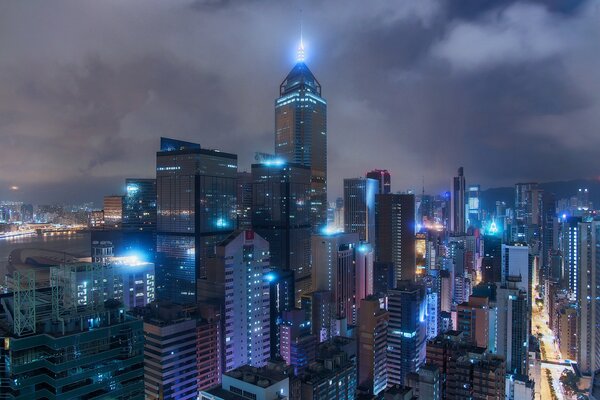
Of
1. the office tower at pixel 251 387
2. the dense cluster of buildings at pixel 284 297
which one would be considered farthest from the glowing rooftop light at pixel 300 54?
the office tower at pixel 251 387

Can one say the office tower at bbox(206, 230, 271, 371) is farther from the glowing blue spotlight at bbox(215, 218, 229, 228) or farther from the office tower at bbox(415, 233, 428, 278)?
the office tower at bbox(415, 233, 428, 278)

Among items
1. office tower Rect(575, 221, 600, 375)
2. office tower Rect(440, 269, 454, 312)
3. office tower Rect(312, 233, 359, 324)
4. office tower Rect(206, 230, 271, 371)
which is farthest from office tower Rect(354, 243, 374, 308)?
office tower Rect(575, 221, 600, 375)

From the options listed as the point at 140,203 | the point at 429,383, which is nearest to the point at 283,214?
the point at 140,203

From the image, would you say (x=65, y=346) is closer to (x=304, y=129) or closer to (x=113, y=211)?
(x=113, y=211)

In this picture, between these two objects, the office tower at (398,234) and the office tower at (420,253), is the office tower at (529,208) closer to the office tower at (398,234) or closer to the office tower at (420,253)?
the office tower at (420,253)

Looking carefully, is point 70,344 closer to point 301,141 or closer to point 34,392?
point 34,392

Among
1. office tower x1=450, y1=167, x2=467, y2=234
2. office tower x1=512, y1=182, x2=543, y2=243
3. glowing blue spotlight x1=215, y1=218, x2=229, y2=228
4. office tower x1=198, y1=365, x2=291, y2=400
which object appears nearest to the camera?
office tower x1=198, y1=365, x2=291, y2=400
